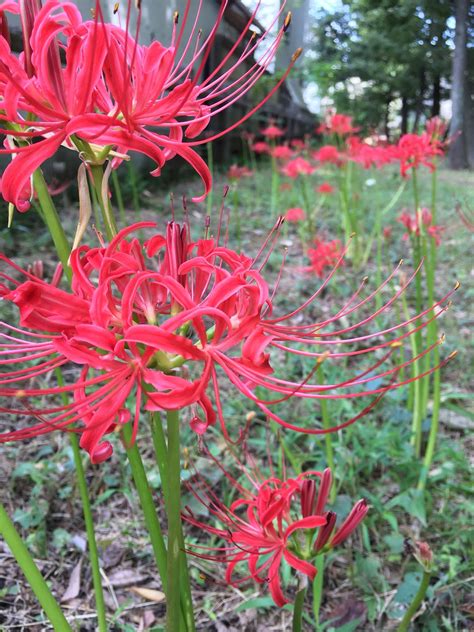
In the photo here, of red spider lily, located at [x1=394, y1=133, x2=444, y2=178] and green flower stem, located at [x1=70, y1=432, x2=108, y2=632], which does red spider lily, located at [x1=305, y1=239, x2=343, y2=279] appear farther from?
green flower stem, located at [x1=70, y1=432, x2=108, y2=632]

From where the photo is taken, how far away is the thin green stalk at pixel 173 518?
67cm

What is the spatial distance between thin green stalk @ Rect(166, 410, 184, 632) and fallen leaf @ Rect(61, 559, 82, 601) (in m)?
0.76

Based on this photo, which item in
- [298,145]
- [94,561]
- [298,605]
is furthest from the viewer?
[298,145]

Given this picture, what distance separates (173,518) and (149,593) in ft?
2.88

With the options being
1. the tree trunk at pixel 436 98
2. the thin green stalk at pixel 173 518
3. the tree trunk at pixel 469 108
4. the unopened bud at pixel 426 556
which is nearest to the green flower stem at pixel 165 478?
the thin green stalk at pixel 173 518

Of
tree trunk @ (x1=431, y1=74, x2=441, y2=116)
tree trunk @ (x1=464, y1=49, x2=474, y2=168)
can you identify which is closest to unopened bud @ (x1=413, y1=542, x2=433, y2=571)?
tree trunk @ (x1=464, y1=49, x2=474, y2=168)

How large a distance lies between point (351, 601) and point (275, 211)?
407cm

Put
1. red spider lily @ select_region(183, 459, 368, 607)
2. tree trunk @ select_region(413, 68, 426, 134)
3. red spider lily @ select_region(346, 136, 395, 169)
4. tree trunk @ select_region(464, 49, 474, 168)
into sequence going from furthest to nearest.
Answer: tree trunk @ select_region(413, 68, 426, 134), tree trunk @ select_region(464, 49, 474, 168), red spider lily @ select_region(346, 136, 395, 169), red spider lily @ select_region(183, 459, 368, 607)

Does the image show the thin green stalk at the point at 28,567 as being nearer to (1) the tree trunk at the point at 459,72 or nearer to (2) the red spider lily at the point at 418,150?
(2) the red spider lily at the point at 418,150

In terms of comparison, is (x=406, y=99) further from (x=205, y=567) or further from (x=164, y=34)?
(x=205, y=567)

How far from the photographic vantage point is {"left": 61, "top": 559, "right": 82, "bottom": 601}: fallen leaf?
1418 mm

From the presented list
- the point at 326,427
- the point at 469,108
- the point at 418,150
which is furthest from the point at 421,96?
the point at 326,427

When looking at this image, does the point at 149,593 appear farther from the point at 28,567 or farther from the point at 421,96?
the point at 421,96

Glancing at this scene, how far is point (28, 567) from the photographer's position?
704 millimetres
